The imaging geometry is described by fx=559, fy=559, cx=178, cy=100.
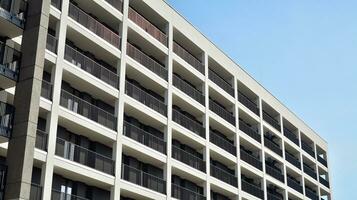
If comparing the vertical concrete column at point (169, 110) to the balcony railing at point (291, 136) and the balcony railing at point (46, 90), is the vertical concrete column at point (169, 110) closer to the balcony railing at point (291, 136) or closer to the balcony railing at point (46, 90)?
the balcony railing at point (46, 90)

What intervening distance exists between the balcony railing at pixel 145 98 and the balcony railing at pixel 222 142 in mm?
8436

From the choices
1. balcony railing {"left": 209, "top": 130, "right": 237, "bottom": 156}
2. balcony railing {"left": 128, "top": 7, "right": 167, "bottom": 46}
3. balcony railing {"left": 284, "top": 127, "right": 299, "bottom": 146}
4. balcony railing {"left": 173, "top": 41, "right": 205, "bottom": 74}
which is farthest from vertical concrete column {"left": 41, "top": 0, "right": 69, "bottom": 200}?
balcony railing {"left": 284, "top": 127, "right": 299, "bottom": 146}

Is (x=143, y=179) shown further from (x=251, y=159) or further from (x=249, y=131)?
(x=249, y=131)

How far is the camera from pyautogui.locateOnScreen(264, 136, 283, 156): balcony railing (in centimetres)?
6538

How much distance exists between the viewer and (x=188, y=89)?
5184 cm

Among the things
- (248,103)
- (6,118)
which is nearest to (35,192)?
(6,118)

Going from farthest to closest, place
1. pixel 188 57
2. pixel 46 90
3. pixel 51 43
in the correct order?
pixel 188 57
pixel 51 43
pixel 46 90

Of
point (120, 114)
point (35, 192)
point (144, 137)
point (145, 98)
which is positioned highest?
point (145, 98)

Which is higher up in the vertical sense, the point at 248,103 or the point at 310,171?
the point at 248,103

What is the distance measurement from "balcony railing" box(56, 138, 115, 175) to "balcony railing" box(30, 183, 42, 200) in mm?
3636

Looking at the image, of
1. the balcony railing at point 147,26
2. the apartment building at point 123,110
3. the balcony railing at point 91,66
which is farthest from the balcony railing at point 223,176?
the balcony railing at point 91,66

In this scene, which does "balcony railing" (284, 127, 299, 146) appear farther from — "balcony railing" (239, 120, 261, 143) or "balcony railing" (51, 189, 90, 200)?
"balcony railing" (51, 189, 90, 200)

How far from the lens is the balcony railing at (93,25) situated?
1588 inches

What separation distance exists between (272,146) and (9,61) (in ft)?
130
